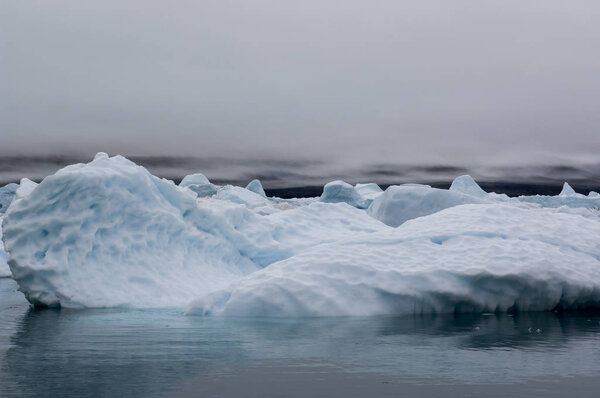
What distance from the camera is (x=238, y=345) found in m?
7.84

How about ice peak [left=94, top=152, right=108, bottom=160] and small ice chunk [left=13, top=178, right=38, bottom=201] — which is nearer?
small ice chunk [left=13, top=178, right=38, bottom=201]

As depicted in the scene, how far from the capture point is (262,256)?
16469 mm

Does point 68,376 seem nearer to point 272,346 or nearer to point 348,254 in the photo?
point 272,346

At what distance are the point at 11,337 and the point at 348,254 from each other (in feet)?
17.6

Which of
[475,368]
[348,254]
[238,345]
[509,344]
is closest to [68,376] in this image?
[238,345]

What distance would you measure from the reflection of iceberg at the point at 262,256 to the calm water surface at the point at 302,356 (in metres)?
0.59

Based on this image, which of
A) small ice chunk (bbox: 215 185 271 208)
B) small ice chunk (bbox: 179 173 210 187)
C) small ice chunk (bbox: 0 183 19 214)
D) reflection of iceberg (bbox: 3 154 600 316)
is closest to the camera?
reflection of iceberg (bbox: 3 154 600 316)

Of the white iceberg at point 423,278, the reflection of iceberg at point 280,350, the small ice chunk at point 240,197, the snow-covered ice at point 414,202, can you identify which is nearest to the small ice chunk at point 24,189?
the reflection of iceberg at point 280,350

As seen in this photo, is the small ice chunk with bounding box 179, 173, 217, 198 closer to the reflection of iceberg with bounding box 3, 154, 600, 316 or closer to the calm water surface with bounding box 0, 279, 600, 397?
the reflection of iceberg with bounding box 3, 154, 600, 316

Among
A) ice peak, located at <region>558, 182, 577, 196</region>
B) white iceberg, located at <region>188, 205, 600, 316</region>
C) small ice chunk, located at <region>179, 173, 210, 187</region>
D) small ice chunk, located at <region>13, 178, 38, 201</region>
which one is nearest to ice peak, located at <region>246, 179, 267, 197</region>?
small ice chunk, located at <region>179, 173, 210, 187</region>

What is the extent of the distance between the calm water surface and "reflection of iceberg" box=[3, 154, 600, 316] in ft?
1.95

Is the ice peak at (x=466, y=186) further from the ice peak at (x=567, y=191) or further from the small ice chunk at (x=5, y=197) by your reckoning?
the small ice chunk at (x=5, y=197)

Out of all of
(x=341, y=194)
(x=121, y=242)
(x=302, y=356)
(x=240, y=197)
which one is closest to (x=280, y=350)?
(x=302, y=356)

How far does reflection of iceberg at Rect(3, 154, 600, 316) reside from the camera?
10.9m
